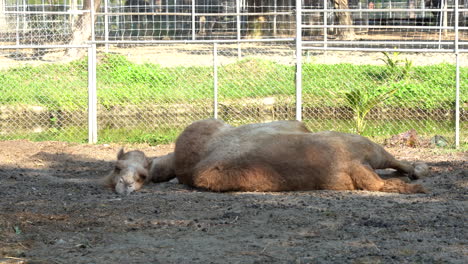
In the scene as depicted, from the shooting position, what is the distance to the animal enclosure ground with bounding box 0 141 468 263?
17.0 ft

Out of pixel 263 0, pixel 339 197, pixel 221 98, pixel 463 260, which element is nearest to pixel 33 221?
pixel 339 197

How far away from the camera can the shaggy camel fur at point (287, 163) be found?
23.6 feet

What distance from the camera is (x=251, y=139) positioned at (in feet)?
24.4

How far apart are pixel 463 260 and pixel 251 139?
294 centimetres

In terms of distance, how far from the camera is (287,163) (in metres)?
7.18

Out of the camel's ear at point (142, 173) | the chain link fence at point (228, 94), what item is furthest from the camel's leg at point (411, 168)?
the chain link fence at point (228, 94)

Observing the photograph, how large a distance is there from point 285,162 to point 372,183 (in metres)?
0.90

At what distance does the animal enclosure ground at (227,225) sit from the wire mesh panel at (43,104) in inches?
183

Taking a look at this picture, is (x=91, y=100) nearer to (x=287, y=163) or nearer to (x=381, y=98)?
(x=381, y=98)

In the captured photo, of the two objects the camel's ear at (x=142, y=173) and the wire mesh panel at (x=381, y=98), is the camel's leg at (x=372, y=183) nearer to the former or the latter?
the camel's ear at (x=142, y=173)

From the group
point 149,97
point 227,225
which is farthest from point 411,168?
point 149,97

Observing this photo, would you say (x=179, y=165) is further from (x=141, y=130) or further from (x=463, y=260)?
(x=141, y=130)

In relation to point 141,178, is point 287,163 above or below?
above

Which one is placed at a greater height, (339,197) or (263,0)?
(263,0)
